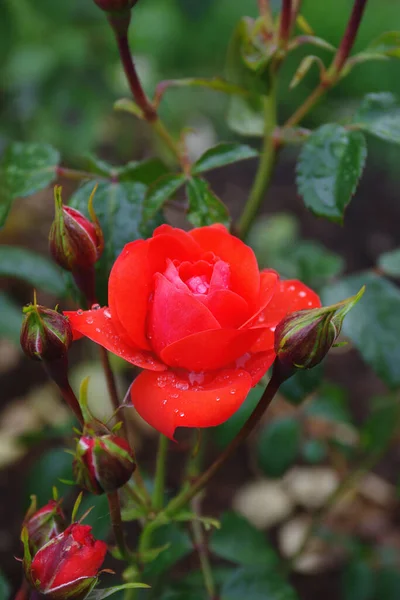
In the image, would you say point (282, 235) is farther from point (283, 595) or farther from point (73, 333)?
point (73, 333)

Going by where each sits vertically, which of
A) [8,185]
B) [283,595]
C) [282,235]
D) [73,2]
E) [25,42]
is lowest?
[282,235]

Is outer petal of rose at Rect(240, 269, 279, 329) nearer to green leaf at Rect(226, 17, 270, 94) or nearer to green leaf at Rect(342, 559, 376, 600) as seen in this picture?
green leaf at Rect(226, 17, 270, 94)

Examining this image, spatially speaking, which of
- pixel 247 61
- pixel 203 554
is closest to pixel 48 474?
pixel 203 554

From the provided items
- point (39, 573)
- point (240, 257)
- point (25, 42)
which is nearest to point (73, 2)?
point (25, 42)

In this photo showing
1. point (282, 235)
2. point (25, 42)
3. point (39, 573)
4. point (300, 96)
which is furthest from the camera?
point (300, 96)

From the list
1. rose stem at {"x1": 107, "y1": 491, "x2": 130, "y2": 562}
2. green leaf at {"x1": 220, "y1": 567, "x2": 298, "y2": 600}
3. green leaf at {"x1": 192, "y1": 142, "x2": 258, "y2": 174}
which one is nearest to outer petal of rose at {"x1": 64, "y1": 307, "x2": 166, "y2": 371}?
rose stem at {"x1": 107, "y1": 491, "x2": 130, "y2": 562}

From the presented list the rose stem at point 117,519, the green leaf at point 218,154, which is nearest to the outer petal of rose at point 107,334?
the rose stem at point 117,519

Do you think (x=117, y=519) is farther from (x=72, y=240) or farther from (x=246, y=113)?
(x=246, y=113)
